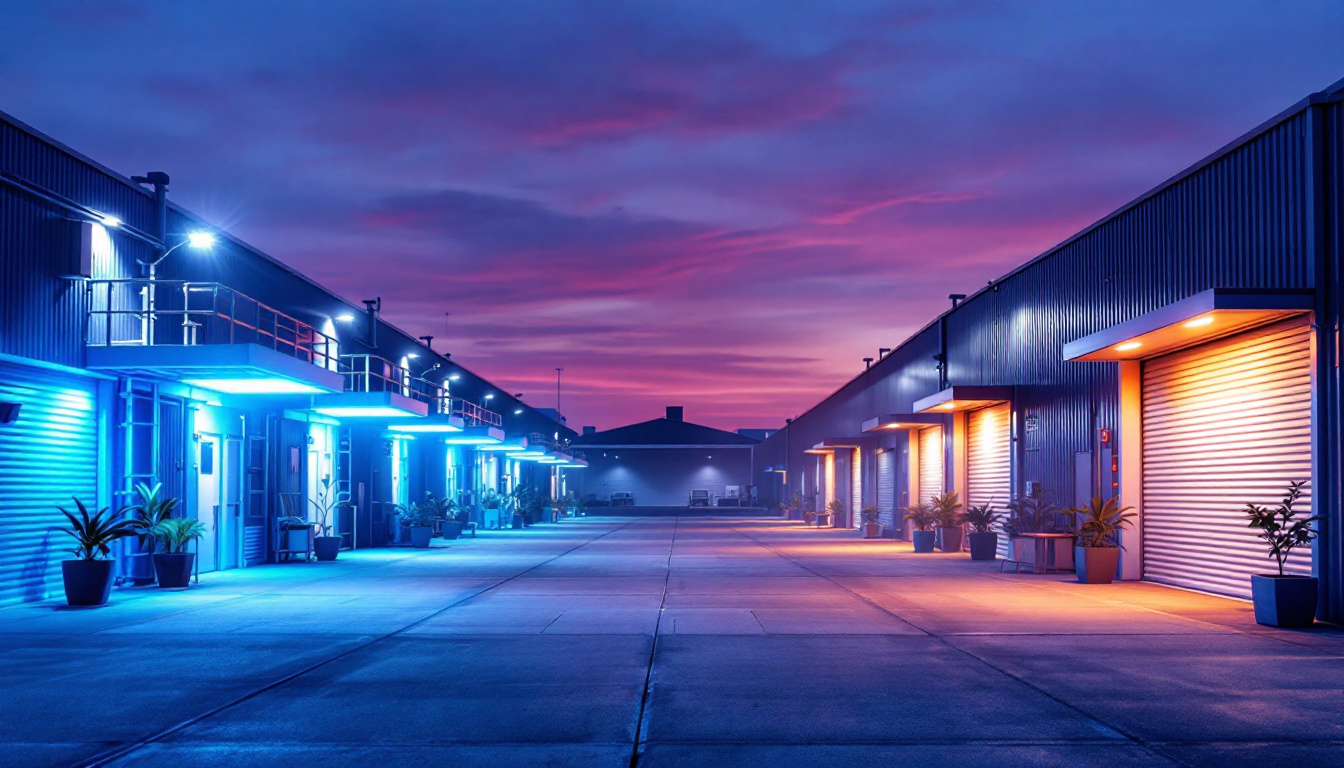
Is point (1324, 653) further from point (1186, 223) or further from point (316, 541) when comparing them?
point (316, 541)

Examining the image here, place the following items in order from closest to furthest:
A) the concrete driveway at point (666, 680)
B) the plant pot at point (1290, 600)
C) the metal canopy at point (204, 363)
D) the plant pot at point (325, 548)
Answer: the concrete driveway at point (666, 680)
the plant pot at point (1290, 600)
the metal canopy at point (204, 363)
the plant pot at point (325, 548)

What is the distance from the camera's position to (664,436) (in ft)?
328

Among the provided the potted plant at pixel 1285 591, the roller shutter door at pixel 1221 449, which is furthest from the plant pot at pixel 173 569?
the roller shutter door at pixel 1221 449

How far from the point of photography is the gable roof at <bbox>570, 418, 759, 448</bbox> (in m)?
99.5

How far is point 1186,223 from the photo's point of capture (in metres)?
17.9

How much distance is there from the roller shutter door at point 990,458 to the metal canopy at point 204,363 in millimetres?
15502

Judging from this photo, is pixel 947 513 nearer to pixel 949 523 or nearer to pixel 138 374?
pixel 949 523

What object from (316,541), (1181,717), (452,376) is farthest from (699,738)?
(452,376)

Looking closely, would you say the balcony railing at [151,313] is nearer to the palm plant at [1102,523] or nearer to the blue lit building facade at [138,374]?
the blue lit building facade at [138,374]

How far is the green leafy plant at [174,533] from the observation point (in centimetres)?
1898

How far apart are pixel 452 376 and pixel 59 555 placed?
3269 centimetres

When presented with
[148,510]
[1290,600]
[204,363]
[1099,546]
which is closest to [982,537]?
[1099,546]

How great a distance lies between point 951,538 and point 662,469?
228 ft

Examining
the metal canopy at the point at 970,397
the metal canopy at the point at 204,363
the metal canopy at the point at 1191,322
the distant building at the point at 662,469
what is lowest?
the distant building at the point at 662,469
